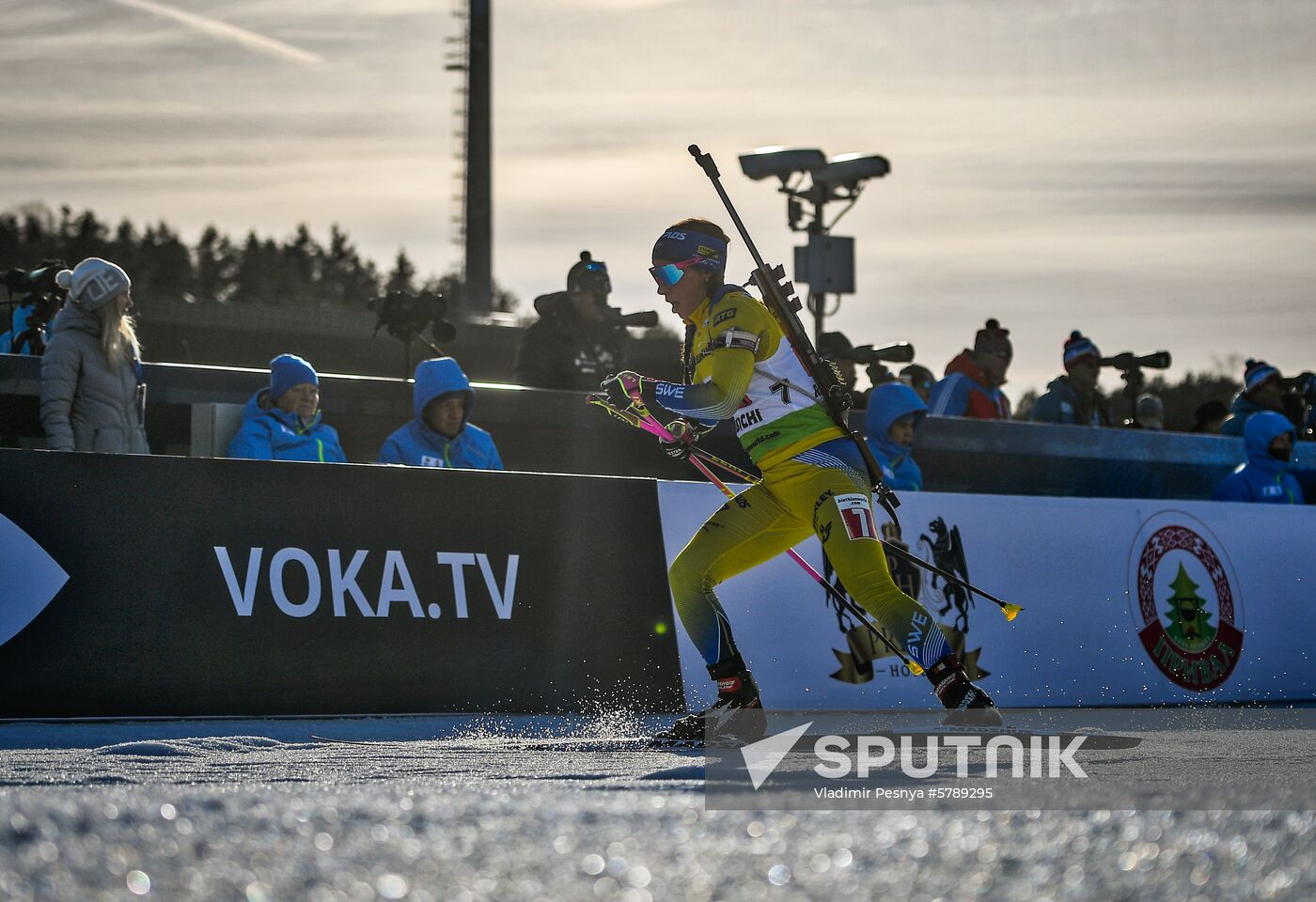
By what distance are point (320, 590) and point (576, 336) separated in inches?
168

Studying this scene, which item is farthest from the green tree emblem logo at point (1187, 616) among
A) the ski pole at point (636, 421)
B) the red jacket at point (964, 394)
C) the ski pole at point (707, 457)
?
the ski pole at point (636, 421)

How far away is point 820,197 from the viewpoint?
58.1 ft

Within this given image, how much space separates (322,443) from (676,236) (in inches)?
122

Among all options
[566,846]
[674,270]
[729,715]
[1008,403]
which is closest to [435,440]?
[674,270]

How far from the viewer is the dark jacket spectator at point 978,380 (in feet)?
48.2

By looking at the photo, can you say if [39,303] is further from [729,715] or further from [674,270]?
[729,715]

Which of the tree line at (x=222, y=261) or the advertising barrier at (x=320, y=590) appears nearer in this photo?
the advertising barrier at (x=320, y=590)

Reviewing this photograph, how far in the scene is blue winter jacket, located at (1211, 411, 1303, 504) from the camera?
13820 mm

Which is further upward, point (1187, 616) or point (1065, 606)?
point (1065, 606)

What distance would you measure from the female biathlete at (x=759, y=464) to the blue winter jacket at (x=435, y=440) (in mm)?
2430

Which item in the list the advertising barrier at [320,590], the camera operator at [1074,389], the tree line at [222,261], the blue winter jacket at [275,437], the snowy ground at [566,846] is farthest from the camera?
the tree line at [222,261]

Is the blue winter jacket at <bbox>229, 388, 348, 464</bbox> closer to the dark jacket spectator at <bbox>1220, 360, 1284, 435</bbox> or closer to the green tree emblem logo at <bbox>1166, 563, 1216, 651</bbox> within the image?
the green tree emblem logo at <bbox>1166, 563, 1216, 651</bbox>

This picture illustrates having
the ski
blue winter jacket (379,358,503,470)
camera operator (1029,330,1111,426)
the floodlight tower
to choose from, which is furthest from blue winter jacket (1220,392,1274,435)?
the floodlight tower

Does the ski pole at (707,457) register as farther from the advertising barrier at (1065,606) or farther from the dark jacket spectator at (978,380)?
the dark jacket spectator at (978,380)
